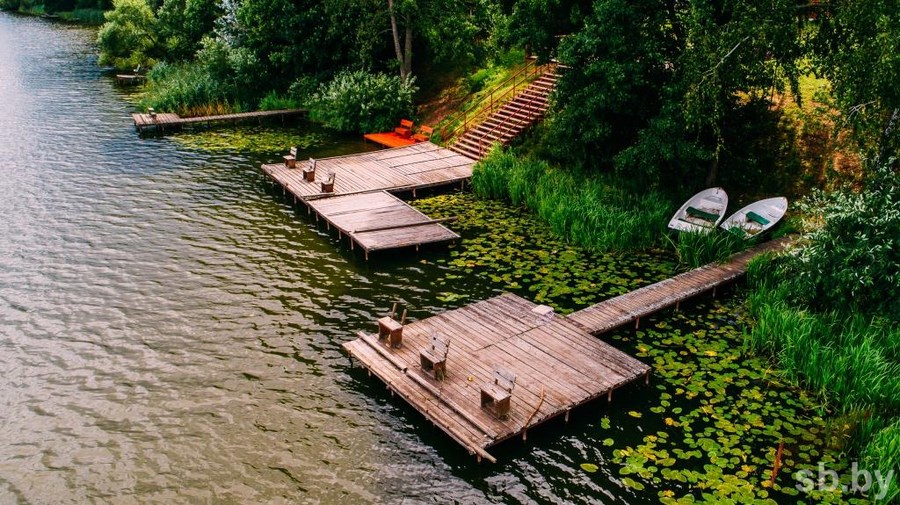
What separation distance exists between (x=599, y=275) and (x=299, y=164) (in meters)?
16.3

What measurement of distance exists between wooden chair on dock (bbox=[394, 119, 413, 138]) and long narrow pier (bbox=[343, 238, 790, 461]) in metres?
19.7

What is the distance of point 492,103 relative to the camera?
36.5 meters

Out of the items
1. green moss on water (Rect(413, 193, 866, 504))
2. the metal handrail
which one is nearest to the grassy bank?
green moss on water (Rect(413, 193, 866, 504))

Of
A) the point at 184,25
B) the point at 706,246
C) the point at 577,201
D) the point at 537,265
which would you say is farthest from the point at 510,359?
the point at 184,25

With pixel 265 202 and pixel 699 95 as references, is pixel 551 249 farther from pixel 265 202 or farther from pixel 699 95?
pixel 265 202

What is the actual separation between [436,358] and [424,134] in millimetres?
22967

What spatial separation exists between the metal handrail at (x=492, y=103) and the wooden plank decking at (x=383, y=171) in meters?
1.85

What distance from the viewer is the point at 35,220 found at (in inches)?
1074

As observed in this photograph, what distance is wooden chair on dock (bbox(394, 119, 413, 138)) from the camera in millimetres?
37844

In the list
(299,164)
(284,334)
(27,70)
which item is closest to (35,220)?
(299,164)

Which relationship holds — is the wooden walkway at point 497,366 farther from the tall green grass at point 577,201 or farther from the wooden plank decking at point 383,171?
the wooden plank decking at point 383,171

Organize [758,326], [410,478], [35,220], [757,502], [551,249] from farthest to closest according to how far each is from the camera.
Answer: [35,220]
[551,249]
[758,326]
[410,478]
[757,502]

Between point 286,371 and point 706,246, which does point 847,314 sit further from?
point 286,371

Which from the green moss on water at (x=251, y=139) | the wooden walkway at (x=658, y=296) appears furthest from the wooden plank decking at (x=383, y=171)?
the wooden walkway at (x=658, y=296)
